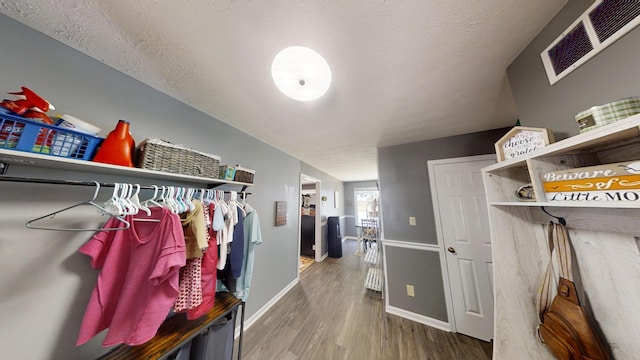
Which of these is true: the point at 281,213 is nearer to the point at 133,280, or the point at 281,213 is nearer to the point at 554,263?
the point at 133,280

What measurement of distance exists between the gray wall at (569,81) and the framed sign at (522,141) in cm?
11

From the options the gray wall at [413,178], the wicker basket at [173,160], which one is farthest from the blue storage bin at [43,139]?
the gray wall at [413,178]

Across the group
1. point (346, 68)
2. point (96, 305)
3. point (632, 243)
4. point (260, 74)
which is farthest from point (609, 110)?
point (96, 305)

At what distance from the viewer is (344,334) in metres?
1.82

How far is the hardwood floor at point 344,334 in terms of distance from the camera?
1592 millimetres

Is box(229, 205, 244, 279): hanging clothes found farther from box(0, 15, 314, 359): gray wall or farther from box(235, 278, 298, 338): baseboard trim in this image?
box(235, 278, 298, 338): baseboard trim

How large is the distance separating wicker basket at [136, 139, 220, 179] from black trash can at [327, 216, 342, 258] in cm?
320

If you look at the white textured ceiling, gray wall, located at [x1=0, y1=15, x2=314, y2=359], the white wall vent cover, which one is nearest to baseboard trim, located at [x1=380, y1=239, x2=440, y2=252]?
the white textured ceiling

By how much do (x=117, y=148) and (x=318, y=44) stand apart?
48.5 inches

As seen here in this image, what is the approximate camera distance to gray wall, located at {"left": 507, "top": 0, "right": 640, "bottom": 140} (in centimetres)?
58

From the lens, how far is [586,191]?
556 millimetres

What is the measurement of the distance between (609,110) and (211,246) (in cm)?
195

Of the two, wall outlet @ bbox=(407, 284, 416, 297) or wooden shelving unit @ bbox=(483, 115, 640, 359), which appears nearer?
wooden shelving unit @ bbox=(483, 115, 640, 359)

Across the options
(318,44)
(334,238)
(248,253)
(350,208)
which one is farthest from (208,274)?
(350,208)
